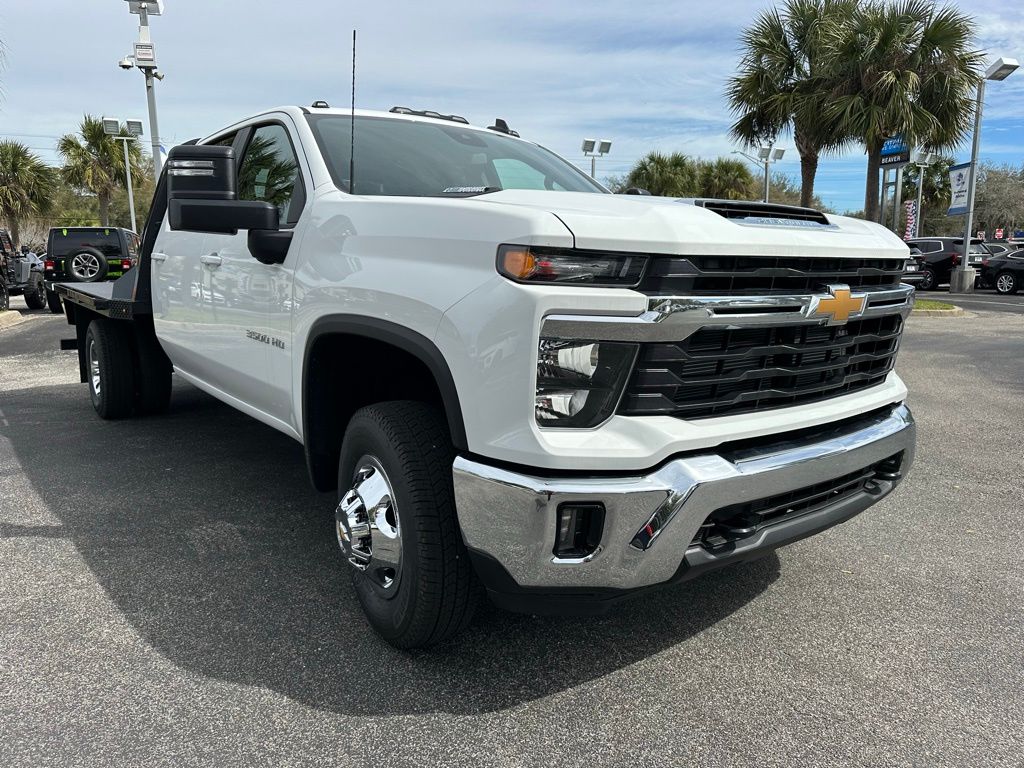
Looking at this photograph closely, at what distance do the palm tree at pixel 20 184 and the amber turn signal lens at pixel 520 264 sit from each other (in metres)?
38.6

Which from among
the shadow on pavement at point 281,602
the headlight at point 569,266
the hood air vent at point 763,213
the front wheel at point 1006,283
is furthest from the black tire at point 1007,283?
the headlight at point 569,266

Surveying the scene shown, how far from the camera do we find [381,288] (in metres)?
2.46

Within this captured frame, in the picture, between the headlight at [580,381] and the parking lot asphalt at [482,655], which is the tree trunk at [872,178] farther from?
the headlight at [580,381]

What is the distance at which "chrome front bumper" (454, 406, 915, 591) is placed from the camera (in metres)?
2.00

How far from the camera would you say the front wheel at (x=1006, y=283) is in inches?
886

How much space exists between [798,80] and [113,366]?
1704 cm

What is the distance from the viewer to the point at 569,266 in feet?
6.61

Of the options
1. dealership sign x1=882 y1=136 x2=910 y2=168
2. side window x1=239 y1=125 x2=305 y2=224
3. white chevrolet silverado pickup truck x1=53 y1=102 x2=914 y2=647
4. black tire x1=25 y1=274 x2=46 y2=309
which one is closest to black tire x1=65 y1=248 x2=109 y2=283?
black tire x1=25 y1=274 x2=46 y2=309

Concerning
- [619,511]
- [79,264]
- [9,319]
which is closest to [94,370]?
[619,511]

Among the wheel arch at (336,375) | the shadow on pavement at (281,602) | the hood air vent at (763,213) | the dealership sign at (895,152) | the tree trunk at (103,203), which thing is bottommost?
the shadow on pavement at (281,602)

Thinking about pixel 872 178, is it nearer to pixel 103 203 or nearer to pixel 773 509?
pixel 773 509

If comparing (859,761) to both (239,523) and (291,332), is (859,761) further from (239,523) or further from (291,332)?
(239,523)

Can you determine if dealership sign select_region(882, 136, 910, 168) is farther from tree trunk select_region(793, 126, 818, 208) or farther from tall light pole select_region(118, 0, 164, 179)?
tall light pole select_region(118, 0, 164, 179)

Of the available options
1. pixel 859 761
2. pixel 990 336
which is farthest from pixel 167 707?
pixel 990 336
